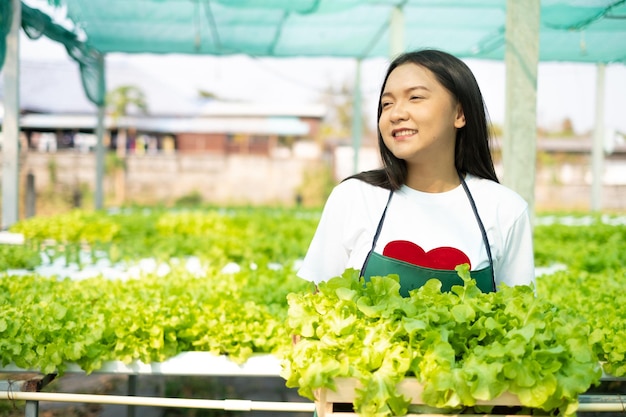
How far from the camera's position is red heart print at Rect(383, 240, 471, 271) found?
2.05 m

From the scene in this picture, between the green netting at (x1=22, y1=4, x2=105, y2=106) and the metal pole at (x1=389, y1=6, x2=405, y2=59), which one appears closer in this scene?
the green netting at (x1=22, y1=4, x2=105, y2=106)

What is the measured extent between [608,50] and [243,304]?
7202 mm

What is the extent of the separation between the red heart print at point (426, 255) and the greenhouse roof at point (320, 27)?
490 cm

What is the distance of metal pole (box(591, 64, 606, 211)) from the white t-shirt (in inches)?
455

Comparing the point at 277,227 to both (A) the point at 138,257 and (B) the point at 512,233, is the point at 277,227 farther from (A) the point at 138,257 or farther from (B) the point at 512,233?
(B) the point at 512,233

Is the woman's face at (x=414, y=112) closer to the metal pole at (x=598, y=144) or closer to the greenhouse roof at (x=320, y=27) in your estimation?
the greenhouse roof at (x=320, y=27)

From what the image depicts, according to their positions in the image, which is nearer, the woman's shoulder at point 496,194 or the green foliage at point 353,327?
the green foliage at point 353,327

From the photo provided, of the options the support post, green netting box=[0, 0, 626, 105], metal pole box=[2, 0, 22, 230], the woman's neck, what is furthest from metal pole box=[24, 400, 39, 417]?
metal pole box=[2, 0, 22, 230]

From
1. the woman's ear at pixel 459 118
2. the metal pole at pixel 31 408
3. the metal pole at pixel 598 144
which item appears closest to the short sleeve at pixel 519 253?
the woman's ear at pixel 459 118

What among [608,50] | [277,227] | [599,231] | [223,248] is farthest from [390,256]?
[608,50]

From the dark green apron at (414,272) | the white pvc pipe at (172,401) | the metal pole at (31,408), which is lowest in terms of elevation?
the metal pole at (31,408)

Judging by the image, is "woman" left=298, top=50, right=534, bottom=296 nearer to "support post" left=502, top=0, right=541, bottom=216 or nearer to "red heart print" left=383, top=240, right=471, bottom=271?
"red heart print" left=383, top=240, right=471, bottom=271

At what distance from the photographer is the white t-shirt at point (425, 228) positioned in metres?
2.08

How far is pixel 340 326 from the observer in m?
1.75
